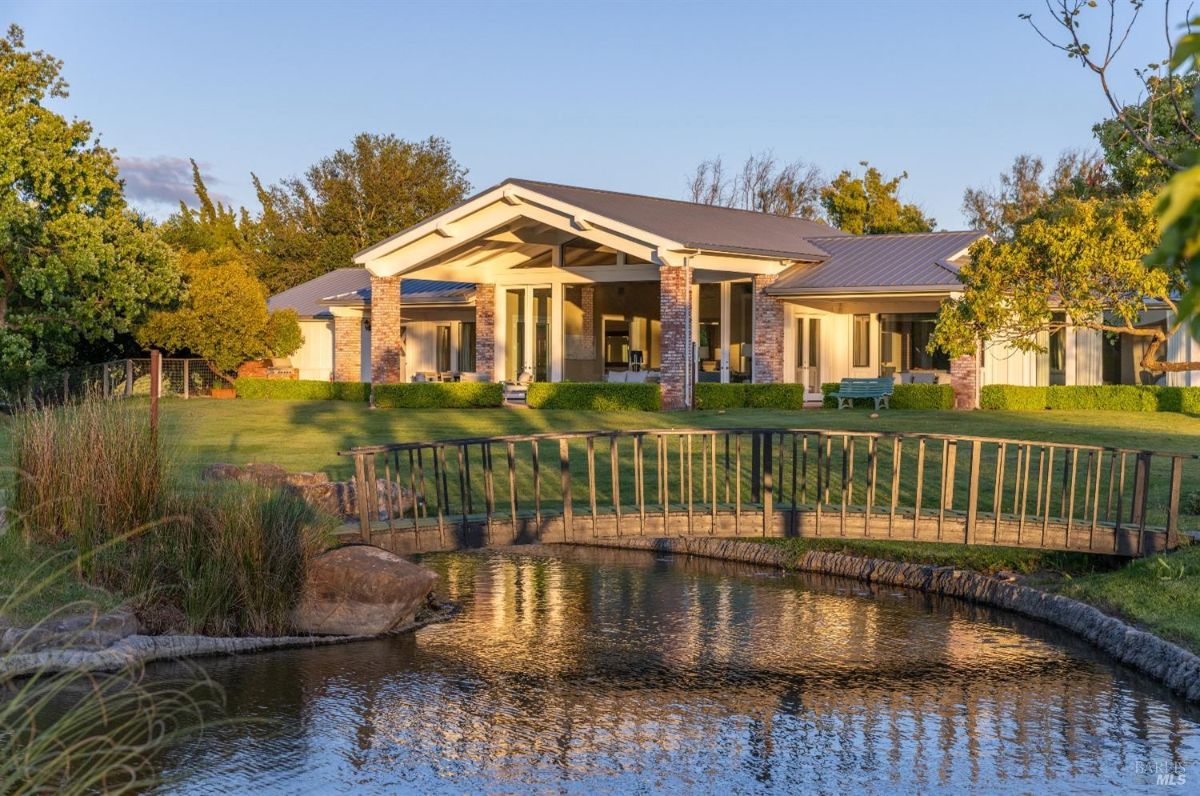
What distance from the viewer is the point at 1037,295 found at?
1399 cm

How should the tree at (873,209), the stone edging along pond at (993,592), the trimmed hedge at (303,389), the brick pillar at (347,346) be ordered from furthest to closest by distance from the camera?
1. the tree at (873,209)
2. the brick pillar at (347,346)
3. the trimmed hedge at (303,389)
4. the stone edging along pond at (993,592)

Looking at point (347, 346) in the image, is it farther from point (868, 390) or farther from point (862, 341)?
point (868, 390)

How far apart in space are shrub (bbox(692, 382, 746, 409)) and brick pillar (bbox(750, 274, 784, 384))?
1.82 metres

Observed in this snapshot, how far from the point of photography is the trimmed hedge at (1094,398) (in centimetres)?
2719

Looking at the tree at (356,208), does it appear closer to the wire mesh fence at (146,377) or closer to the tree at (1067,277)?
the wire mesh fence at (146,377)

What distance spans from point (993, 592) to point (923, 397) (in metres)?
15.1

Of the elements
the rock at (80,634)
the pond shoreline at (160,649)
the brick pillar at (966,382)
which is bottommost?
the pond shoreline at (160,649)

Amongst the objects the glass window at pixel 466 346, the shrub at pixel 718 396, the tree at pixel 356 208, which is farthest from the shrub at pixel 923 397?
the tree at pixel 356 208

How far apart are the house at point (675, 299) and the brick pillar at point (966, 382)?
0.03 meters

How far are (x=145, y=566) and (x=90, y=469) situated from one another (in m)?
0.90

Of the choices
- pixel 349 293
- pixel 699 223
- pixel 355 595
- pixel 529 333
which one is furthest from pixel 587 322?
pixel 355 595

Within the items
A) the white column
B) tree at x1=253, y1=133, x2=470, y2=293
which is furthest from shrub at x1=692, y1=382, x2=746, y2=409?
tree at x1=253, y1=133, x2=470, y2=293

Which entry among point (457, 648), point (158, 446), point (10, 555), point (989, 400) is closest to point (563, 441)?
point (457, 648)

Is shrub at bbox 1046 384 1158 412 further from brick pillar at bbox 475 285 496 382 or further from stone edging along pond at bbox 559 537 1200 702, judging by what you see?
stone edging along pond at bbox 559 537 1200 702
